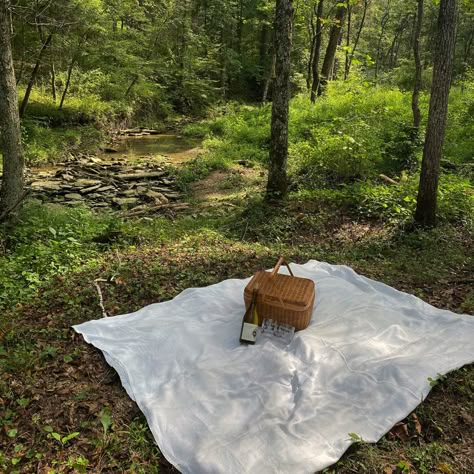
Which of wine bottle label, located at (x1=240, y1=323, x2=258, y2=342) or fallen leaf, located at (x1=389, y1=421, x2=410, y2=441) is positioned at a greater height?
wine bottle label, located at (x1=240, y1=323, x2=258, y2=342)

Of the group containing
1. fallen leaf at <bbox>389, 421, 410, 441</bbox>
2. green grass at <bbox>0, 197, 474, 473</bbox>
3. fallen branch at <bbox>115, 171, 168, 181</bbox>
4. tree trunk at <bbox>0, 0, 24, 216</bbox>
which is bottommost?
fallen branch at <bbox>115, 171, 168, 181</bbox>

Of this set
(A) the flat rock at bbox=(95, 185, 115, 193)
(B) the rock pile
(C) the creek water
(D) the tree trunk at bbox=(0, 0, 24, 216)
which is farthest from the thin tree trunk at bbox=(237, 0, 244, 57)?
(D) the tree trunk at bbox=(0, 0, 24, 216)

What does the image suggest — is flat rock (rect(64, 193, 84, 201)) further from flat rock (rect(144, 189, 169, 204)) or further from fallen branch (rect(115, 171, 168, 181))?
fallen branch (rect(115, 171, 168, 181))

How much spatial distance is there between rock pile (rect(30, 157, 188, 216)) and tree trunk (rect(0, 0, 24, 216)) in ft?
8.71

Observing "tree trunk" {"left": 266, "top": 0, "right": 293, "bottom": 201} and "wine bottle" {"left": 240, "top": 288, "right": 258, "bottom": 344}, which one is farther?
"tree trunk" {"left": 266, "top": 0, "right": 293, "bottom": 201}

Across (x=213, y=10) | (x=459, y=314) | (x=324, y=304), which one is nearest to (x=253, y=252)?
(x=324, y=304)

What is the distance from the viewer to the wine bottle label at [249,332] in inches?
127

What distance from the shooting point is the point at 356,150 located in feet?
28.5

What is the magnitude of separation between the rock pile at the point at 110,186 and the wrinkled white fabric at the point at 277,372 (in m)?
5.34

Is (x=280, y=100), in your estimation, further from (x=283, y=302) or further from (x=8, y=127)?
(x=283, y=302)

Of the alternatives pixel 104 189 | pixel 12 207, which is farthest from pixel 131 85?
pixel 12 207

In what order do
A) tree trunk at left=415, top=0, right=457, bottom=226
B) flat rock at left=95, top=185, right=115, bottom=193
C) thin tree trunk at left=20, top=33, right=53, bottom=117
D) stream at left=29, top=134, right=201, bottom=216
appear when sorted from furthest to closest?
thin tree trunk at left=20, top=33, right=53, bottom=117, flat rock at left=95, top=185, right=115, bottom=193, stream at left=29, top=134, right=201, bottom=216, tree trunk at left=415, top=0, right=457, bottom=226

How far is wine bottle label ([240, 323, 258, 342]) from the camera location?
3.23 metres

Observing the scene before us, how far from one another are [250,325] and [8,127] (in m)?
4.73
